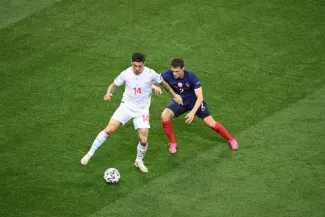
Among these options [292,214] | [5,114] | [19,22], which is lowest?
[292,214]

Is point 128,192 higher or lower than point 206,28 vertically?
lower

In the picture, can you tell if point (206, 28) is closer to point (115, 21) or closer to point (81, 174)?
point (115, 21)

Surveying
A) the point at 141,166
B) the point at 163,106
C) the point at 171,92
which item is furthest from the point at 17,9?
the point at 141,166

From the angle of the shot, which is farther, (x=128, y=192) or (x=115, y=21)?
(x=115, y=21)

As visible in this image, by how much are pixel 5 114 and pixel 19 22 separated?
3.84 meters

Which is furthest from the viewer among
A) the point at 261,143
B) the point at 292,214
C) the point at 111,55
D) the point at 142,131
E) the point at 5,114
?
the point at 111,55

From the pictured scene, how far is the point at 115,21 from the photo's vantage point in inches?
600

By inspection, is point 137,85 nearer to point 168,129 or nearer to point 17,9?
point 168,129

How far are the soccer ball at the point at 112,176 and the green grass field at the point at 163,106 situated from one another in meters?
0.13

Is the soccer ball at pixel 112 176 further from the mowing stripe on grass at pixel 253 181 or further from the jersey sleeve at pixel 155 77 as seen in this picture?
the jersey sleeve at pixel 155 77

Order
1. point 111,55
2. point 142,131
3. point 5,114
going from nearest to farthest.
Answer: point 142,131 → point 5,114 → point 111,55

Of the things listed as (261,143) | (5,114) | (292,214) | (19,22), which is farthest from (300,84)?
(19,22)

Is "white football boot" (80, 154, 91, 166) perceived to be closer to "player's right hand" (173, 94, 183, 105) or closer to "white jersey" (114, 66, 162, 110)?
"white jersey" (114, 66, 162, 110)

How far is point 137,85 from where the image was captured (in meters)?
10.3
